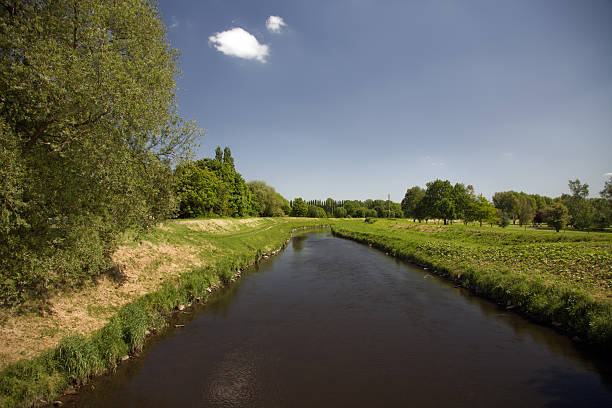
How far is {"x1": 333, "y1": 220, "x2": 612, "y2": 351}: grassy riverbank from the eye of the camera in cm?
1362

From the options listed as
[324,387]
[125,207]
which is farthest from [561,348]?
[125,207]

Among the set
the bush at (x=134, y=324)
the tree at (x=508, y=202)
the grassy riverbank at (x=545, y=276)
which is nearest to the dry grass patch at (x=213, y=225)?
the bush at (x=134, y=324)

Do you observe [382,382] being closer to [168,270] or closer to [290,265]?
[168,270]

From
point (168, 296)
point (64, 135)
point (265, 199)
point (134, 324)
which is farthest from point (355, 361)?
point (265, 199)

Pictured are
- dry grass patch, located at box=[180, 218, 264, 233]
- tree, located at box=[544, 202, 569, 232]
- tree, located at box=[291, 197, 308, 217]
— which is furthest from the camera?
tree, located at box=[291, 197, 308, 217]

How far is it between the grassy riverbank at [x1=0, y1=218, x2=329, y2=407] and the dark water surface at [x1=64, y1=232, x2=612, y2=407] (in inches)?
34.9

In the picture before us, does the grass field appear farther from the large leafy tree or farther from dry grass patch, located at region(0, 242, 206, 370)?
the large leafy tree

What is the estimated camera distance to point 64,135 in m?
10.3

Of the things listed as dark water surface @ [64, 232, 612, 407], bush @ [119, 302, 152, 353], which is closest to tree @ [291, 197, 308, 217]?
dark water surface @ [64, 232, 612, 407]

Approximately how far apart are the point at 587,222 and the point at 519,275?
70703mm

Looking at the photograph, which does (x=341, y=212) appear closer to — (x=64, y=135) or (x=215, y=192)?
(x=215, y=192)

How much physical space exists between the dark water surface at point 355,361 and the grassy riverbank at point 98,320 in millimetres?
887

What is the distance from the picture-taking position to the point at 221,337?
46.4 feet

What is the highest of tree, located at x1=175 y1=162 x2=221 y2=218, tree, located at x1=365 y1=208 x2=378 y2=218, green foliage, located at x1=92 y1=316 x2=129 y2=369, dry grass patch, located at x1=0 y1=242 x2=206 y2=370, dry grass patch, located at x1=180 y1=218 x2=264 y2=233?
tree, located at x1=175 y1=162 x2=221 y2=218
